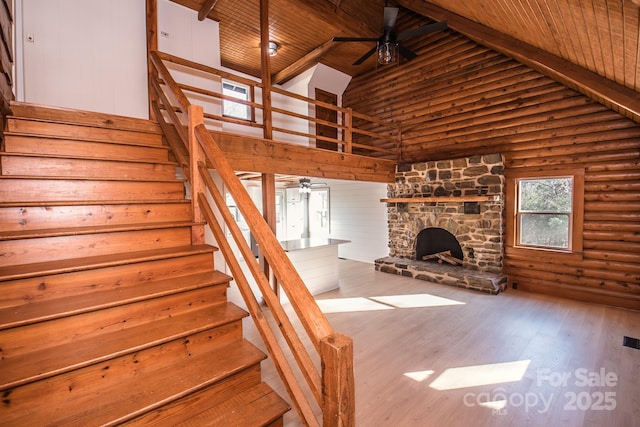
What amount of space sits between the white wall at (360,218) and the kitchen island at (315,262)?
7.55ft

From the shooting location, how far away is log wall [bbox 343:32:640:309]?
4039 mm

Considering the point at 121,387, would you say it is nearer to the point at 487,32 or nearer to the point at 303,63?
the point at 487,32

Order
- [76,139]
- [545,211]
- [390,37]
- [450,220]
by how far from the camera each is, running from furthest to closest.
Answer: [450,220], [545,211], [390,37], [76,139]

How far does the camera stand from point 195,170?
2186 millimetres

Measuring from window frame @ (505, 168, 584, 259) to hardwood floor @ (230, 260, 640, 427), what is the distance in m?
0.76

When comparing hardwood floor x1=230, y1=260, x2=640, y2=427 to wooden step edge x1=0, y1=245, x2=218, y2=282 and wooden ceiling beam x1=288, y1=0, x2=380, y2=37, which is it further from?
wooden ceiling beam x1=288, y1=0, x2=380, y2=37

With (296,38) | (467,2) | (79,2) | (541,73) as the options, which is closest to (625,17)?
(467,2)

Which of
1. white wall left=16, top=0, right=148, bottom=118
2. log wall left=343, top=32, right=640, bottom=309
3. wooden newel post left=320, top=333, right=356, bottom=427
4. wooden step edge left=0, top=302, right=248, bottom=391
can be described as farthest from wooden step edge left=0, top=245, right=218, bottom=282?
log wall left=343, top=32, right=640, bottom=309

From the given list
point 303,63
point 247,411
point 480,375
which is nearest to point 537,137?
point 480,375

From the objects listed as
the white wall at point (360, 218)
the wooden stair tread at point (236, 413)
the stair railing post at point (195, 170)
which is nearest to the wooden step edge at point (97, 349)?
the wooden stair tread at point (236, 413)

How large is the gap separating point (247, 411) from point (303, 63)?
21.9ft

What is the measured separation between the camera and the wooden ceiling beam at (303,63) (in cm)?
596

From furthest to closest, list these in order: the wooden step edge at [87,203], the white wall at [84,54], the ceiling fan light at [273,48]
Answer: the ceiling fan light at [273,48] → the white wall at [84,54] → the wooden step edge at [87,203]

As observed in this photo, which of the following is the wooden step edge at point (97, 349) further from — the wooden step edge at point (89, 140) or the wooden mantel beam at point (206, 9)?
the wooden mantel beam at point (206, 9)
